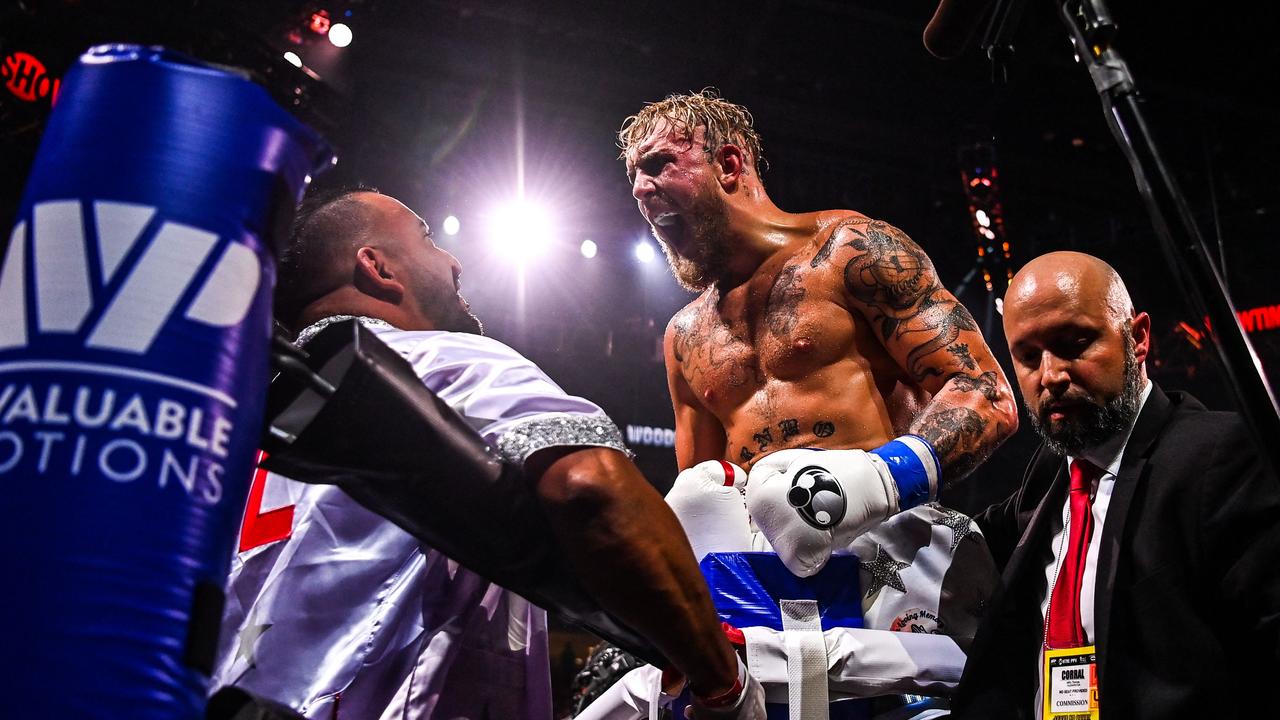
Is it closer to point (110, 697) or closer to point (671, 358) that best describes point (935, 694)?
point (671, 358)

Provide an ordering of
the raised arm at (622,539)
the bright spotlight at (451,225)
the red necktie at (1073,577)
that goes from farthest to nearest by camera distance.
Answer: the bright spotlight at (451,225), the red necktie at (1073,577), the raised arm at (622,539)

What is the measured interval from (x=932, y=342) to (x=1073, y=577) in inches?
23.5

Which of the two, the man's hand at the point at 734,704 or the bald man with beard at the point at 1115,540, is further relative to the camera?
the bald man with beard at the point at 1115,540

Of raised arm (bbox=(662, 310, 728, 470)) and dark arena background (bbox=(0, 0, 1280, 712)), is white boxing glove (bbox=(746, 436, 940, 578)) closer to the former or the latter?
raised arm (bbox=(662, 310, 728, 470))

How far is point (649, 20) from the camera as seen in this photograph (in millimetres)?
6730

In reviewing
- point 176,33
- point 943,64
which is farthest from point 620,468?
point 943,64

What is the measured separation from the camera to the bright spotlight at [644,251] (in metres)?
9.42

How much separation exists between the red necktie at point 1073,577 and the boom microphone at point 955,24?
40.7 inches

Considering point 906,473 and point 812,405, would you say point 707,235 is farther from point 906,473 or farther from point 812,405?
point 906,473

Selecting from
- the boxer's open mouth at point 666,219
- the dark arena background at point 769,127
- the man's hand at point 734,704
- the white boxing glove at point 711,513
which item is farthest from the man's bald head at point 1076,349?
the dark arena background at point 769,127

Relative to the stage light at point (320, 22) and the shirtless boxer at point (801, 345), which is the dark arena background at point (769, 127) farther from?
the shirtless boxer at point (801, 345)

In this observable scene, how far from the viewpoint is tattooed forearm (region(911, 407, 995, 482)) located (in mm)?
1923

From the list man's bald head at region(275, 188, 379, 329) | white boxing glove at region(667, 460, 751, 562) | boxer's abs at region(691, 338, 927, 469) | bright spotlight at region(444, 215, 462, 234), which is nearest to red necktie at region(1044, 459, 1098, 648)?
boxer's abs at region(691, 338, 927, 469)

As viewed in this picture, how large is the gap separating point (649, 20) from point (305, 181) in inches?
252
